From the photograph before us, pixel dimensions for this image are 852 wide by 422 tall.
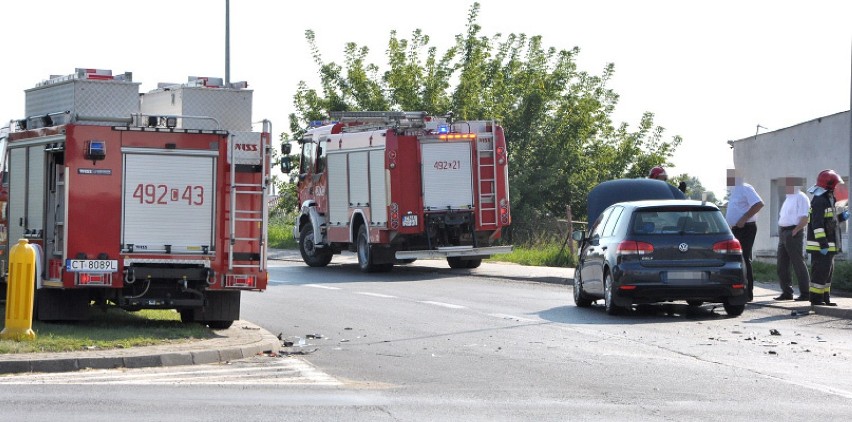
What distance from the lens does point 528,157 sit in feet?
142

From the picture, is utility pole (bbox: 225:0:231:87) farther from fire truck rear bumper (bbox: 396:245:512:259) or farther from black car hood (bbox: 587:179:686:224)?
black car hood (bbox: 587:179:686:224)

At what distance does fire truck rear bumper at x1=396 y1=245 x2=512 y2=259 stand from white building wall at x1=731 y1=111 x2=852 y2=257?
5.57m

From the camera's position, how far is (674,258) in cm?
1697

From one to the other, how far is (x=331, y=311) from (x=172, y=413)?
977 centimetres

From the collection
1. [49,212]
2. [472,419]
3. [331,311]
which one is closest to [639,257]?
[331,311]

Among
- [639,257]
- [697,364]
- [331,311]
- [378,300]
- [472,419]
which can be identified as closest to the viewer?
[472,419]

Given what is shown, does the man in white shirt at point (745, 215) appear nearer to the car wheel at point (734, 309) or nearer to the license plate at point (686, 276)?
the car wheel at point (734, 309)

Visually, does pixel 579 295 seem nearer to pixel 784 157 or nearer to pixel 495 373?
pixel 495 373

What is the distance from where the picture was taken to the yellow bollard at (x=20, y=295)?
44.0 ft

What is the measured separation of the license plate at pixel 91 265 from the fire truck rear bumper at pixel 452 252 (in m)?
12.8

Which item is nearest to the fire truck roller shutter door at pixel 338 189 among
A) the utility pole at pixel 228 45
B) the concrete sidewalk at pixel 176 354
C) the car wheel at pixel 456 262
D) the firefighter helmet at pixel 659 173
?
the car wheel at pixel 456 262

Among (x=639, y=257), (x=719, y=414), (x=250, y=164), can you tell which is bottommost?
(x=719, y=414)

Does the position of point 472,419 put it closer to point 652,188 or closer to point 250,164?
point 250,164

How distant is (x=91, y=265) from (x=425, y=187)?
1285 cm
